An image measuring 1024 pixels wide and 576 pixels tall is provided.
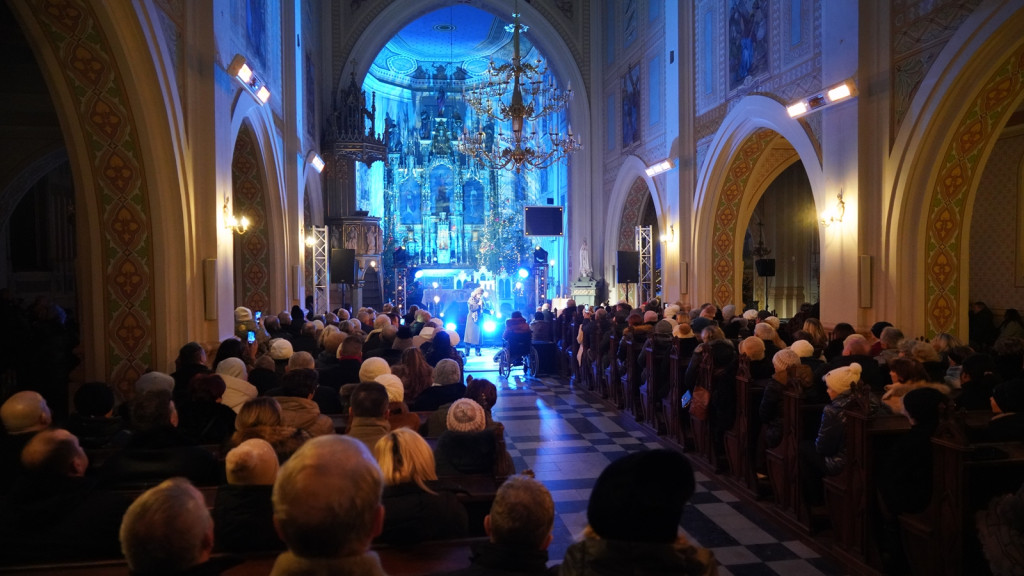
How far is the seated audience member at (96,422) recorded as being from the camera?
437 centimetres

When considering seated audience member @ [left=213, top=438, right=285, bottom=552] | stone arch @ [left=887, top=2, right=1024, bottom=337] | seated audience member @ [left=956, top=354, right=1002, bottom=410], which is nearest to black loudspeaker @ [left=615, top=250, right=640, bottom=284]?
stone arch @ [left=887, top=2, right=1024, bottom=337]

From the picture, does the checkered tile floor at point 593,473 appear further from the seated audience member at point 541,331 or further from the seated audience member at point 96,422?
the seated audience member at point 96,422

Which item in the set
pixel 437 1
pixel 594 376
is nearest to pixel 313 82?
pixel 437 1

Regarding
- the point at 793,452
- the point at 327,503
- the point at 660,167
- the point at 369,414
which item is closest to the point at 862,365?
the point at 793,452

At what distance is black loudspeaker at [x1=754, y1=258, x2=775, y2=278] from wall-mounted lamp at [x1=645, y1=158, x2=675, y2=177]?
4086mm

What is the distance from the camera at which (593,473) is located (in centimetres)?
732

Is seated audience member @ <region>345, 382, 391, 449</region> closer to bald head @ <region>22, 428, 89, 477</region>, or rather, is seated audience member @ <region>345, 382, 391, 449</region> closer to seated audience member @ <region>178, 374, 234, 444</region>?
seated audience member @ <region>178, 374, 234, 444</region>

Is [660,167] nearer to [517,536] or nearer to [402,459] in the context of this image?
[402,459]

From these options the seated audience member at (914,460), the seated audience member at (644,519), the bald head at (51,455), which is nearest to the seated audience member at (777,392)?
the seated audience member at (914,460)

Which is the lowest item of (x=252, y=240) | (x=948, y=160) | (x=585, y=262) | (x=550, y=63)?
(x=585, y=262)

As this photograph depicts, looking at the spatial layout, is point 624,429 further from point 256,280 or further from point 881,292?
point 256,280

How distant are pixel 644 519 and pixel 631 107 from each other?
55.7ft

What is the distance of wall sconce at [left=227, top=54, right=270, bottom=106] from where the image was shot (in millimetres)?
8750

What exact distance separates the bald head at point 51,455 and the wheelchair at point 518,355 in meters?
11.0
